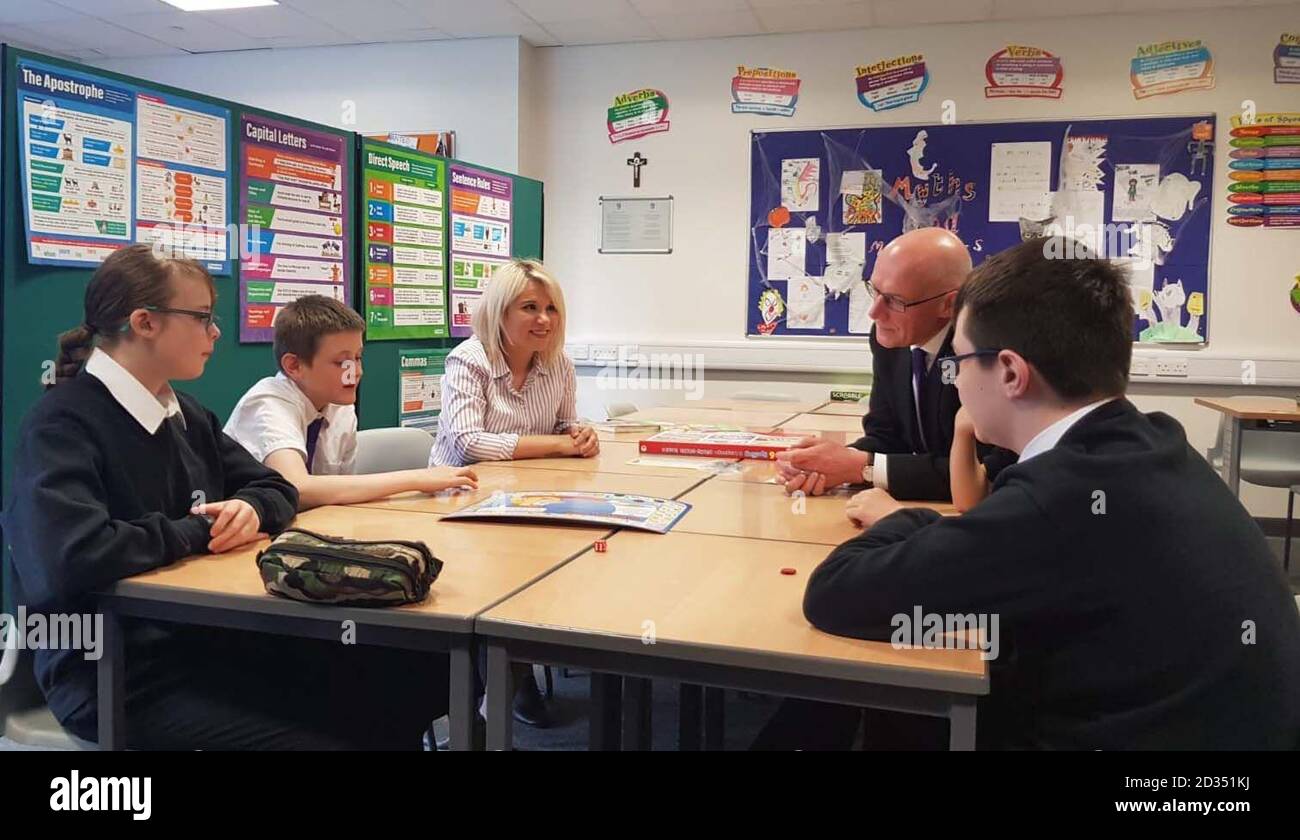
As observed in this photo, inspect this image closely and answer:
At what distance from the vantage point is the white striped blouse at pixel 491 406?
8.95 ft

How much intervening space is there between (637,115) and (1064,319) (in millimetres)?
4925

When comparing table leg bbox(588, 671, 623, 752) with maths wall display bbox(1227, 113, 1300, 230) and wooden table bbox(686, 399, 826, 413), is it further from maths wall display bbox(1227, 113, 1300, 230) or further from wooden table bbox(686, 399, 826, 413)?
maths wall display bbox(1227, 113, 1300, 230)

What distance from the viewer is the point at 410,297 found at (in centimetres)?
445

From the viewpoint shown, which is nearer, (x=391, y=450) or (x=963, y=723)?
(x=963, y=723)

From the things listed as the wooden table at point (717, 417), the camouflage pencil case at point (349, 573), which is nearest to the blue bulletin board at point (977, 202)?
the wooden table at point (717, 417)

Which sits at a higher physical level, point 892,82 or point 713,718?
point 892,82

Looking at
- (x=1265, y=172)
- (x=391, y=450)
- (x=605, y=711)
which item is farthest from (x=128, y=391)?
(x=1265, y=172)

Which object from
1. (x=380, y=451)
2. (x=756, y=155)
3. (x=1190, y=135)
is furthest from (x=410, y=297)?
(x=1190, y=135)

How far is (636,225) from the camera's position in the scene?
591cm

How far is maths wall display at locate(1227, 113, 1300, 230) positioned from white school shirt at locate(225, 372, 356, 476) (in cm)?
478

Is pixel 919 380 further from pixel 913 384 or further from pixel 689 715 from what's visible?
pixel 689 715

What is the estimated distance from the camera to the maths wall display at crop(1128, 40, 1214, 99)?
5.00m
